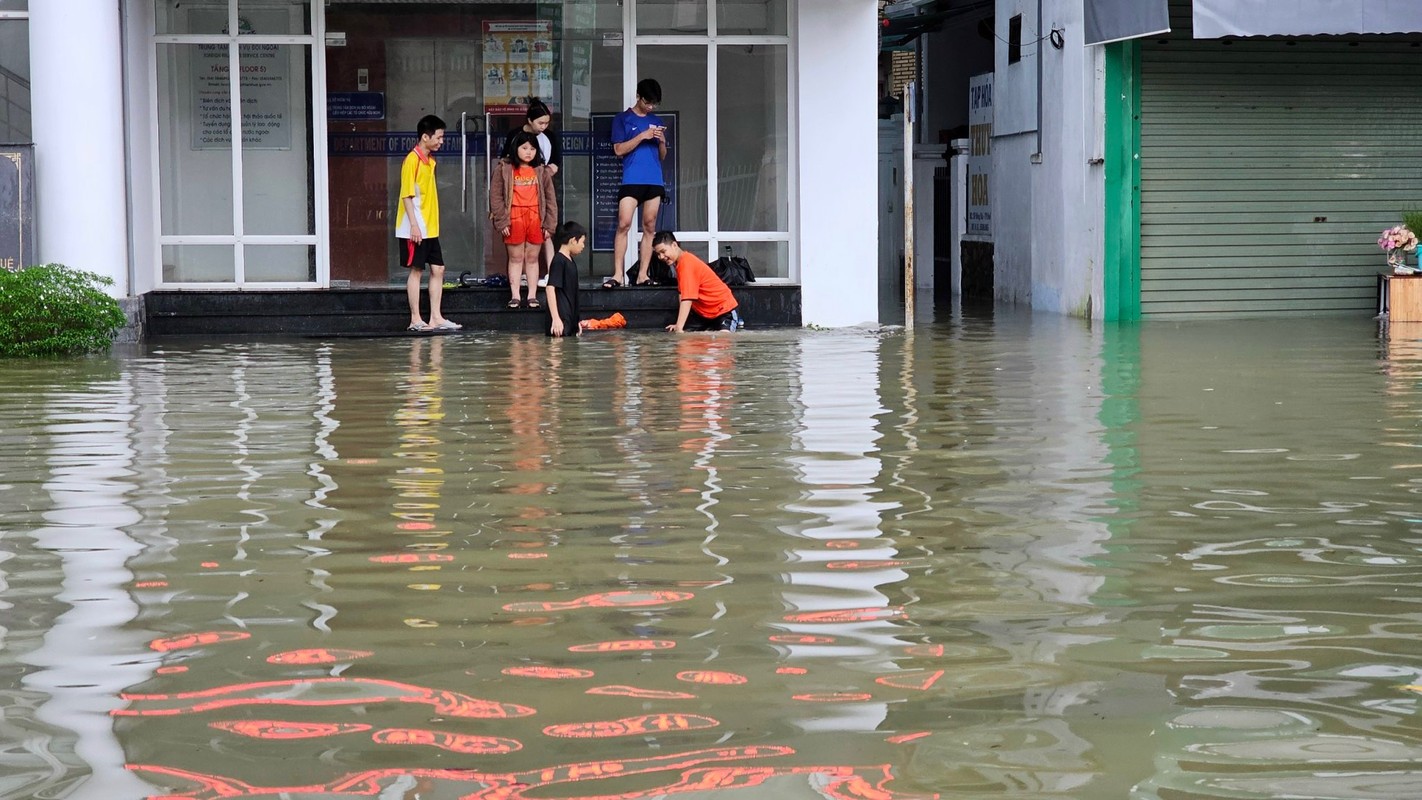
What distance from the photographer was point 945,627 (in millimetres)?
4805

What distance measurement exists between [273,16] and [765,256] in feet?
16.6

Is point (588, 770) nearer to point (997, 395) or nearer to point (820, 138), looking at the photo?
point (997, 395)

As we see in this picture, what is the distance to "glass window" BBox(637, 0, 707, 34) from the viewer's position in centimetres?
1750

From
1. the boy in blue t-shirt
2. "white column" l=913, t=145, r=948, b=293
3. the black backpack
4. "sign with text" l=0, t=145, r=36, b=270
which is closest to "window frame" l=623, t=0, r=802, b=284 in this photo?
the black backpack

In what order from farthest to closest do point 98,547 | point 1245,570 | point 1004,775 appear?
point 98,547, point 1245,570, point 1004,775

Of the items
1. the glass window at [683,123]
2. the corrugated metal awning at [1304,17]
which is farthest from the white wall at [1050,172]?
the glass window at [683,123]

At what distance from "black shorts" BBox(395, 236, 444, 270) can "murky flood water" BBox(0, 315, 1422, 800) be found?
558cm

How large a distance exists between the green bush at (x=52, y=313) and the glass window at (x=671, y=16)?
19.0 feet

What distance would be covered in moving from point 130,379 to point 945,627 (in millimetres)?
8620

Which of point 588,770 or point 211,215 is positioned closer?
point 588,770

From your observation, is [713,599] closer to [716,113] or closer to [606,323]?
[606,323]

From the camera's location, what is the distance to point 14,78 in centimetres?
1592

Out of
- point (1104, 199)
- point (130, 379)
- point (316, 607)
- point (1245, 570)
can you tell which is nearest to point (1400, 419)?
point (1245, 570)

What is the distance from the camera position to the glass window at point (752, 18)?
17.5 m
